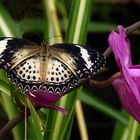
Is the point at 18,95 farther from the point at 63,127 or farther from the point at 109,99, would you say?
the point at 109,99

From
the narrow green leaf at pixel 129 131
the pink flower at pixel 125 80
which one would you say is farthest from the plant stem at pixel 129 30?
the narrow green leaf at pixel 129 131

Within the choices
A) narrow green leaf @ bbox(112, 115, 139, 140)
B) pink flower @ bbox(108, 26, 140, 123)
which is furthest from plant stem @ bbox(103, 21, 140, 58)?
narrow green leaf @ bbox(112, 115, 139, 140)

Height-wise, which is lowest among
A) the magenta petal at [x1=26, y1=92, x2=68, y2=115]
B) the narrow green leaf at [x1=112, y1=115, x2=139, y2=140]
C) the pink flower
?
the narrow green leaf at [x1=112, y1=115, x2=139, y2=140]

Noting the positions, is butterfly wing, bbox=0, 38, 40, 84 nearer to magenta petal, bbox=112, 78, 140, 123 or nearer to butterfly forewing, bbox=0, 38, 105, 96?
butterfly forewing, bbox=0, 38, 105, 96

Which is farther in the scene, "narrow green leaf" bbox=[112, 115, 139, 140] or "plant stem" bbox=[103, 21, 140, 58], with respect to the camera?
"narrow green leaf" bbox=[112, 115, 139, 140]

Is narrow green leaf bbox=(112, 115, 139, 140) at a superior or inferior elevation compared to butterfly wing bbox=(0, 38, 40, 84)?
inferior

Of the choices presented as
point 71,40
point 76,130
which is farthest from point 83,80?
point 76,130

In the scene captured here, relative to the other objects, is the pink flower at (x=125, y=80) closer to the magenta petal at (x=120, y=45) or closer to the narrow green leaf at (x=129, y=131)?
the magenta petal at (x=120, y=45)

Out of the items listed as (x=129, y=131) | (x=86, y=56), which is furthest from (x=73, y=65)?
(x=129, y=131)

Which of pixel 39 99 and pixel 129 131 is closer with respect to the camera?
pixel 39 99

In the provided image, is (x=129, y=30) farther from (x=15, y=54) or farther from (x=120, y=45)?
(x=15, y=54)
